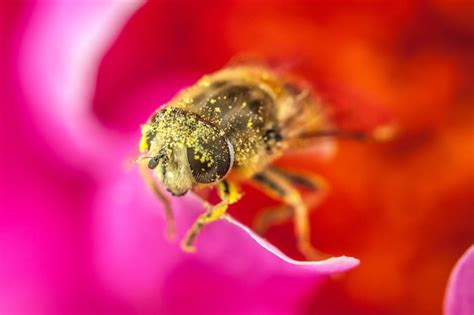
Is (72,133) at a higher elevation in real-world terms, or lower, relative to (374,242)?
higher

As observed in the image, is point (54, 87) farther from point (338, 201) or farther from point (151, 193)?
point (338, 201)

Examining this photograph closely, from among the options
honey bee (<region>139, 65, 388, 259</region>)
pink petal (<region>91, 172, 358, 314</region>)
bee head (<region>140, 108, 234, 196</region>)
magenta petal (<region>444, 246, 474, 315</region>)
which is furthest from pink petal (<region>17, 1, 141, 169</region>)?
magenta petal (<region>444, 246, 474, 315</region>)

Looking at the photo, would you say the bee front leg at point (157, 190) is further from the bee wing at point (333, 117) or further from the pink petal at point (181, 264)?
the bee wing at point (333, 117)

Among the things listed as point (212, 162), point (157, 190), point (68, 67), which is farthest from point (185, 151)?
point (68, 67)

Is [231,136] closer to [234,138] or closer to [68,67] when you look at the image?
[234,138]

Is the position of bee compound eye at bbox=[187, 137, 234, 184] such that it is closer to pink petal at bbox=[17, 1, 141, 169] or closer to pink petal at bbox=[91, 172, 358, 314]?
pink petal at bbox=[91, 172, 358, 314]

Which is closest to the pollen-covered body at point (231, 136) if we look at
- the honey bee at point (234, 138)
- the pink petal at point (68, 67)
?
the honey bee at point (234, 138)

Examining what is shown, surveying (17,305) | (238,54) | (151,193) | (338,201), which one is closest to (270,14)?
(238,54)
